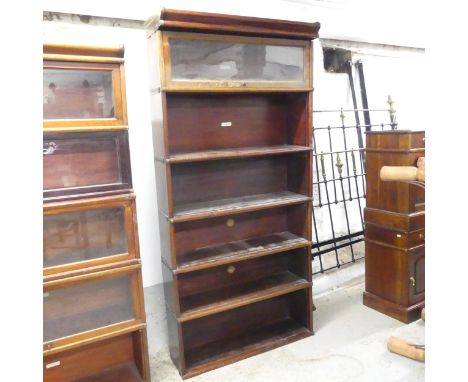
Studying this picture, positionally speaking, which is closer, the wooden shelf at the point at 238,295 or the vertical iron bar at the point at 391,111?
the wooden shelf at the point at 238,295

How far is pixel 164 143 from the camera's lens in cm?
200

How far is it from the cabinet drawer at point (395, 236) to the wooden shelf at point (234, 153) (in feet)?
2.85

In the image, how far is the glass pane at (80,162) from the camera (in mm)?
1775

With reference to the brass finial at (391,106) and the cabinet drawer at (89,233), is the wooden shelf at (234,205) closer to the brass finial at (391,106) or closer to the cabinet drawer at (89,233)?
the cabinet drawer at (89,233)

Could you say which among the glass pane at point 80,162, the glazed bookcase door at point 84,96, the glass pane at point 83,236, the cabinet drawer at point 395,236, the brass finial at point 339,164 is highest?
the glazed bookcase door at point 84,96

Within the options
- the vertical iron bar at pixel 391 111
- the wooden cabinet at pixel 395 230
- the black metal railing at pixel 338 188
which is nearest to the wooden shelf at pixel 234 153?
the wooden cabinet at pixel 395 230

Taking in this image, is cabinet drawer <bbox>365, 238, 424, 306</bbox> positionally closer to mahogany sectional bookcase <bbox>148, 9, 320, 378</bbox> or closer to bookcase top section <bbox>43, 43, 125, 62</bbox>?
mahogany sectional bookcase <bbox>148, 9, 320, 378</bbox>

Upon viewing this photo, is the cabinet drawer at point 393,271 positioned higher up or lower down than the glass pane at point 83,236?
lower down

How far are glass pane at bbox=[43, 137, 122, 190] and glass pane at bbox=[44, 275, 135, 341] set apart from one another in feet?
1.67

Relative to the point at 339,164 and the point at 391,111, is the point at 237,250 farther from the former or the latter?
the point at 391,111

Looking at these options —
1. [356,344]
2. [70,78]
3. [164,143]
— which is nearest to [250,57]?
[164,143]

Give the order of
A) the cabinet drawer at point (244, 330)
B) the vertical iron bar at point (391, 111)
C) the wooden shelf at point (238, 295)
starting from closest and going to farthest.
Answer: the wooden shelf at point (238, 295) → the cabinet drawer at point (244, 330) → the vertical iron bar at point (391, 111)

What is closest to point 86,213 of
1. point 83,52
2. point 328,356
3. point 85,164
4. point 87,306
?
point 85,164
